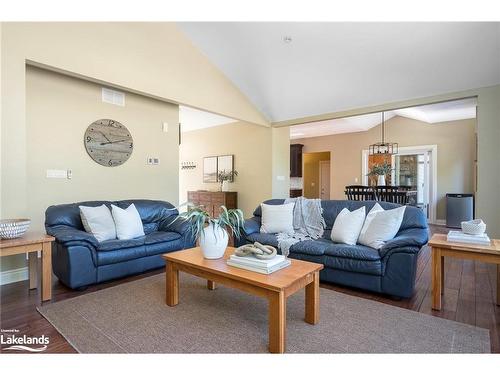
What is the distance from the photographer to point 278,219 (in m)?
3.70

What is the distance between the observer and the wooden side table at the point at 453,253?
2.13 meters

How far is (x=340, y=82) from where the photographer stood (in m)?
4.71

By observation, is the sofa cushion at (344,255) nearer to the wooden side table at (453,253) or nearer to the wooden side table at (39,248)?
the wooden side table at (453,253)

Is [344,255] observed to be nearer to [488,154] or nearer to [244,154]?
[488,154]

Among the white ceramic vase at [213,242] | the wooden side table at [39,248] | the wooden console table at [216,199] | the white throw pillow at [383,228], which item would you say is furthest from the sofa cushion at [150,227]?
the wooden console table at [216,199]

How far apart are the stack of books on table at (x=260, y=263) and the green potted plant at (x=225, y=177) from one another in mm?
5109

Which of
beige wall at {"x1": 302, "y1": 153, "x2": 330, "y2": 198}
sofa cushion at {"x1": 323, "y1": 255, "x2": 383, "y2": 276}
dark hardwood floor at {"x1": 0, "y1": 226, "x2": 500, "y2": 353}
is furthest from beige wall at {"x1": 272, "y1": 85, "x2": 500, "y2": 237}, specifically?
beige wall at {"x1": 302, "y1": 153, "x2": 330, "y2": 198}

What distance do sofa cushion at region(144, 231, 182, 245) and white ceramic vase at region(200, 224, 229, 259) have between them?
4.12ft

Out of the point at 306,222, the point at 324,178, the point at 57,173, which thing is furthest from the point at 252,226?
the point at 324,178

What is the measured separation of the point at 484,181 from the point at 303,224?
266 cm

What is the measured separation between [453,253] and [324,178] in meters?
8.03

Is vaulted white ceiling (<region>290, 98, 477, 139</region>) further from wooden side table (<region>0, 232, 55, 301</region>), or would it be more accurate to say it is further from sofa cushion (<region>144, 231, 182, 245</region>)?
wooden side table (<region>0, 232, 55, 301</region>)

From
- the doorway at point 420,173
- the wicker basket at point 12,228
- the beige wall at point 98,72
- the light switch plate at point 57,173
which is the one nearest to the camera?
the wicker basket at point 12,228

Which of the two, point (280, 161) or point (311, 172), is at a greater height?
point (280, 161)
